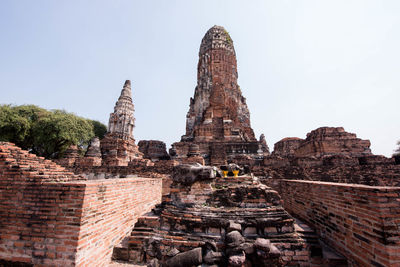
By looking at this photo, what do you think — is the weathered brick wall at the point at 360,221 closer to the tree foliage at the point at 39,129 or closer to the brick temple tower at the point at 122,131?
the brick temple tower at the point at 122,131

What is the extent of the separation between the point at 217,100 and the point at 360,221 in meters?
24.2

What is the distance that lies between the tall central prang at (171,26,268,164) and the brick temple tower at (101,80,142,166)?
22.8 feet

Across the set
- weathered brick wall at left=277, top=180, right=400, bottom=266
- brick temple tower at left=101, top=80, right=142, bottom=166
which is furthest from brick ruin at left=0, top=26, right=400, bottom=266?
brick temple tower at left=101, top=80, right=142, bottom=166

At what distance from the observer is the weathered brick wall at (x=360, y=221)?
2363 millimetres

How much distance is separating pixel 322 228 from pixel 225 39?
104 ft

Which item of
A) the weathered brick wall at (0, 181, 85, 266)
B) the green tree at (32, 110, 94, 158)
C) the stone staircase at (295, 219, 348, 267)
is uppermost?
the green tree at (32, 110, 94, 158)

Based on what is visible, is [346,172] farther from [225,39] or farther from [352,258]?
[225,39]

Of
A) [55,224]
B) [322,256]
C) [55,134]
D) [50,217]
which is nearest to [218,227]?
[322,256]

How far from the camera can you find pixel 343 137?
53.5 ft

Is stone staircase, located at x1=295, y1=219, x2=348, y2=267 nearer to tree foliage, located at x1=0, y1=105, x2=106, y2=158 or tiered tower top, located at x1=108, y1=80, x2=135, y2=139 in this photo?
tiered tower top, located at x1=108, y1=80, x2=135, y2=139

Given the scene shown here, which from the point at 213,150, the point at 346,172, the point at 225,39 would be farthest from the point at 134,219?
the point at 225,39

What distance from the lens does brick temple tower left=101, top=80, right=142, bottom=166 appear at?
58.8ft

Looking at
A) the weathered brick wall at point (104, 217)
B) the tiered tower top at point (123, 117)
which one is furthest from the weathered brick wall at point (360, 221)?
the tiered tower top at point (123, 117)

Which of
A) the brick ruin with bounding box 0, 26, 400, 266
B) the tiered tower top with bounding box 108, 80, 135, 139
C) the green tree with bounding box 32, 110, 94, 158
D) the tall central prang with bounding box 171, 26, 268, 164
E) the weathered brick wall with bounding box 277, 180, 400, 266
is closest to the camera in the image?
the weathered brick wall with bounding box 277, 180, 400, 266
